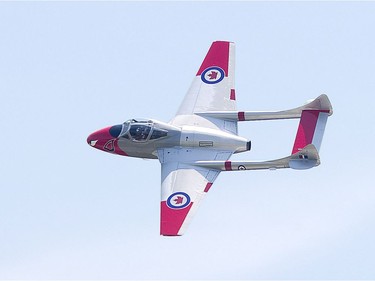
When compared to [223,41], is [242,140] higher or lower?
lower

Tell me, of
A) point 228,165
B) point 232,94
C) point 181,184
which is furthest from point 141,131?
point 232,94

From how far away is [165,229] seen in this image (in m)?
71.0

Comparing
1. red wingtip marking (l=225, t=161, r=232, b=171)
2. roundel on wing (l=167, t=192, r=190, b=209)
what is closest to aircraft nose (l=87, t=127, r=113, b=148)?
roundel on wing (l=167, t=192, r=190, b=209)

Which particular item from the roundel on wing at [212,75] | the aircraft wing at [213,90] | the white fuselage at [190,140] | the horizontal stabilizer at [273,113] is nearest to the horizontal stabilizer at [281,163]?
the white fuselage at [190,140]

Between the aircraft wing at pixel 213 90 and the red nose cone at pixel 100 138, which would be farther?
the aircraft wing at pixel 213 90

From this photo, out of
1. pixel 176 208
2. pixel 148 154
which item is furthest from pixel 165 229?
pixel 148 154

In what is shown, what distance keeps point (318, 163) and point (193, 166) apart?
7693mm

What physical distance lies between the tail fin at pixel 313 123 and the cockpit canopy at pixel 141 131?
833 centimetres

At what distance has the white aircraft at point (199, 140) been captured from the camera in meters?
72.9

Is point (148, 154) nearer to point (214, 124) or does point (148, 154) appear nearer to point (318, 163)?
point (214, 124)

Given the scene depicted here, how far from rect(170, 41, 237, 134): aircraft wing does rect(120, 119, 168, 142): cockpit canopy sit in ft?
6.77

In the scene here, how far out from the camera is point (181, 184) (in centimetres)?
7412

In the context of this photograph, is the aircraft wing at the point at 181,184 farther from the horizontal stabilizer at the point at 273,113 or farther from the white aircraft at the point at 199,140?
the horizontal stabilizer at the point at 273,113

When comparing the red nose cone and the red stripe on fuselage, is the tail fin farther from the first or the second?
the red nose cone
